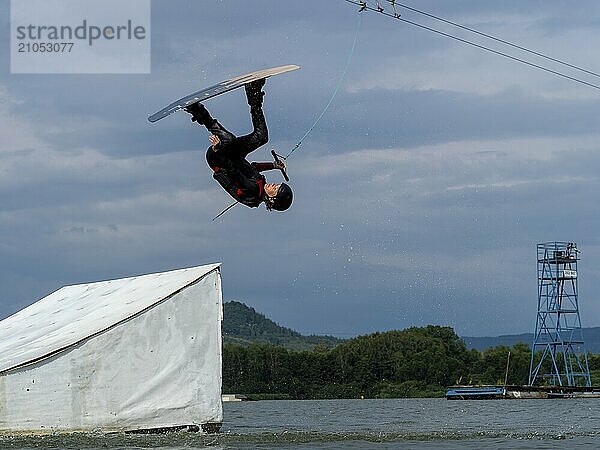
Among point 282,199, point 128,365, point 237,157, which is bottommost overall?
point 128,365

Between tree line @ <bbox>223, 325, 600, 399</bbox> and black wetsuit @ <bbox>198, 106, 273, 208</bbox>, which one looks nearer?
black wetsuit @ <bbox>198, 106, 273, 208</bbox>

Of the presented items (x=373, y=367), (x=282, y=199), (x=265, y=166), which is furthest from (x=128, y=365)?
(x=373, y=367)

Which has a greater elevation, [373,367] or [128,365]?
[373,367]

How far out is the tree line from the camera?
80938 millimetres

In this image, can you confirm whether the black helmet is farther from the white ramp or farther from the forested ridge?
the forested ridge

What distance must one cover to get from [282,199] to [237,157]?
79cm

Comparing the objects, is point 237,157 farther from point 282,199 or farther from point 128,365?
point 128,365

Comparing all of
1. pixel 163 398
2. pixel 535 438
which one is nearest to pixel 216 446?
pixel 163 398

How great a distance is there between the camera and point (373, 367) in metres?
84.1

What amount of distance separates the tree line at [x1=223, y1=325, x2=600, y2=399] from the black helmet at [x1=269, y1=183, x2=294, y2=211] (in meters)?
67.1

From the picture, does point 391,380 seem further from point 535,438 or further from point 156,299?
point 156,299

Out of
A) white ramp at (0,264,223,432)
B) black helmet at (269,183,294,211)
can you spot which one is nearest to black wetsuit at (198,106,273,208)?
black helmet at (269,183,294,211)

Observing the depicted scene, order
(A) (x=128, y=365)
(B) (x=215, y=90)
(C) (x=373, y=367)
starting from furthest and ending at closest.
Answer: (C) (x=373, y=367) < (A) (x=128, y=365) < (B) (x=215, y=90)

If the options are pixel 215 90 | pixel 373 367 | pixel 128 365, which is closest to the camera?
pixel 215 90
